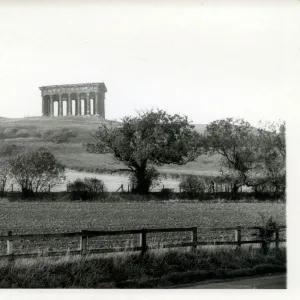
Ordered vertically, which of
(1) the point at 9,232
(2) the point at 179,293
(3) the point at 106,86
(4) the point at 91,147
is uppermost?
(3) the point at 106,86

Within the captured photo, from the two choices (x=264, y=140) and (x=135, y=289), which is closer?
(x=135, y=289)

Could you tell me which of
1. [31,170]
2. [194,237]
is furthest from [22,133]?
[194,237]

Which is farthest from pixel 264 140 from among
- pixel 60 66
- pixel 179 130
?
pixel 60 66

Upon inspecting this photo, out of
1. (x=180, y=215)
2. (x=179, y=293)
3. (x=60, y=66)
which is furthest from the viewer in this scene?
(x=180, y=215)

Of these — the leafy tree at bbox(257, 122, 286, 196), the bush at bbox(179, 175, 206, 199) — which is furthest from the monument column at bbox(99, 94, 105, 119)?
the leafy tree at bbox(257, 122, 286, 196)

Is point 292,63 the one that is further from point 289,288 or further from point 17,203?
point 17,203

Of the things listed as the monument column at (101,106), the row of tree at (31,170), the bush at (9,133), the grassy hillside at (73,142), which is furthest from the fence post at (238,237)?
the bush at (9,133)

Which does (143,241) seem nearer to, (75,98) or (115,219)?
(115,219)
